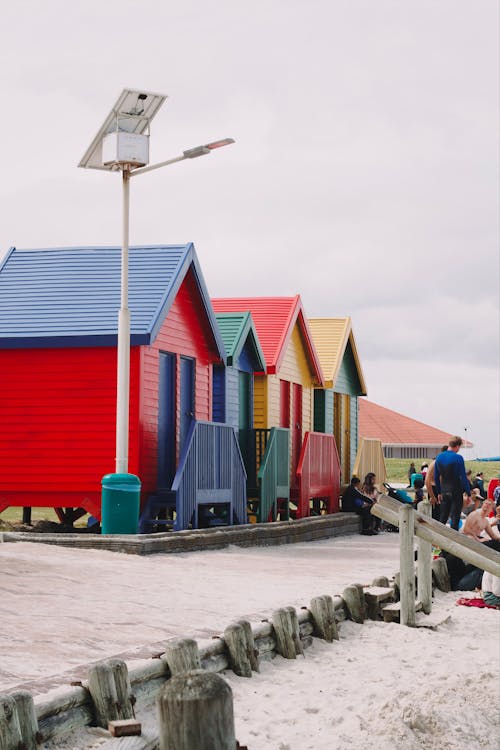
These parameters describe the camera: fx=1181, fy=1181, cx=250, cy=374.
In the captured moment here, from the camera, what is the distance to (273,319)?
28.3 m

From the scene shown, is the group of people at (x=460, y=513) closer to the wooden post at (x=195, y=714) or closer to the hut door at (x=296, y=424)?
the hut door at (x=296, y=424)

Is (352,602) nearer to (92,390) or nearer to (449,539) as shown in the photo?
(449,539)

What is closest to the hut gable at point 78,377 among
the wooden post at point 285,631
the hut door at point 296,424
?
the hut door at point 296,424

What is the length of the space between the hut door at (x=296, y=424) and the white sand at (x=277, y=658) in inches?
530

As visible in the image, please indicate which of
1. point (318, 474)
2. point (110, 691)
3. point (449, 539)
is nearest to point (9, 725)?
point (110, 691)

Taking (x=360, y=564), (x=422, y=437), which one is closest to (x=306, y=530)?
(x=360, y=564)

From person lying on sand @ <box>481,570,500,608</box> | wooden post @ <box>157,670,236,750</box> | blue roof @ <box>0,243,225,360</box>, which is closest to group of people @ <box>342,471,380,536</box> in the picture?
blue roof @ <box>0,243,225,360</box>

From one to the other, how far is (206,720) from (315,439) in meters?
23.5

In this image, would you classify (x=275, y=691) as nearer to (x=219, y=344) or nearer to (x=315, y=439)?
(x=219, y=344)

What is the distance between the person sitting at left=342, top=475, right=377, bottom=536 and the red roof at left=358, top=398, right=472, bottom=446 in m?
45.5

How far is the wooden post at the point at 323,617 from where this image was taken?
433 inches

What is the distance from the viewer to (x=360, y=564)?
1794 centimetres

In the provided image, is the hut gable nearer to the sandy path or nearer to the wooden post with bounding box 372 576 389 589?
the sandy path

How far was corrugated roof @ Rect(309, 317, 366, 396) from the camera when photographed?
106 ft
